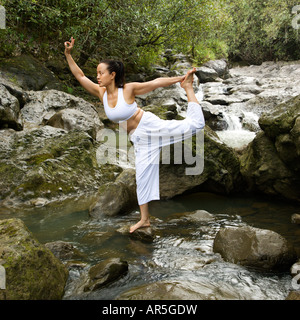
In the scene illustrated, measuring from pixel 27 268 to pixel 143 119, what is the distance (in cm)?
217

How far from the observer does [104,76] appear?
11.7 ft

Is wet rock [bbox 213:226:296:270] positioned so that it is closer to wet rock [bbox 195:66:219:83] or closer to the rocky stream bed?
the rocky stream bed

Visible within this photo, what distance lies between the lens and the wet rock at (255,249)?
301 cm

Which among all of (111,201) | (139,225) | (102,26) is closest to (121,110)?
(139,225)

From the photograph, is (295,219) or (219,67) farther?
(219,67)

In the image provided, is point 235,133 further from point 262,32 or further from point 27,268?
point 262,32

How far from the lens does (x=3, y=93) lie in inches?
293

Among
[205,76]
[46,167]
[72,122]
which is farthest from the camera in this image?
[205,76]

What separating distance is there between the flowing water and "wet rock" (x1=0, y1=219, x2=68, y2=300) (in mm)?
188

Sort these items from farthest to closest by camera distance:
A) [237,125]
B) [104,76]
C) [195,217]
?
[237,125], [195,217], [104,76]

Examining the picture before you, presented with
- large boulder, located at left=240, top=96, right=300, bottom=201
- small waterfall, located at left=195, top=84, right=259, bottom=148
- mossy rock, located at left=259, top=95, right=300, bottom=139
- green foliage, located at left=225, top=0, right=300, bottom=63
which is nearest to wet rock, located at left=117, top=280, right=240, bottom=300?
large boulder, located at left=240, top=96, right=300, bottom=201

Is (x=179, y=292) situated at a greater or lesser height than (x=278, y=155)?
lesser
